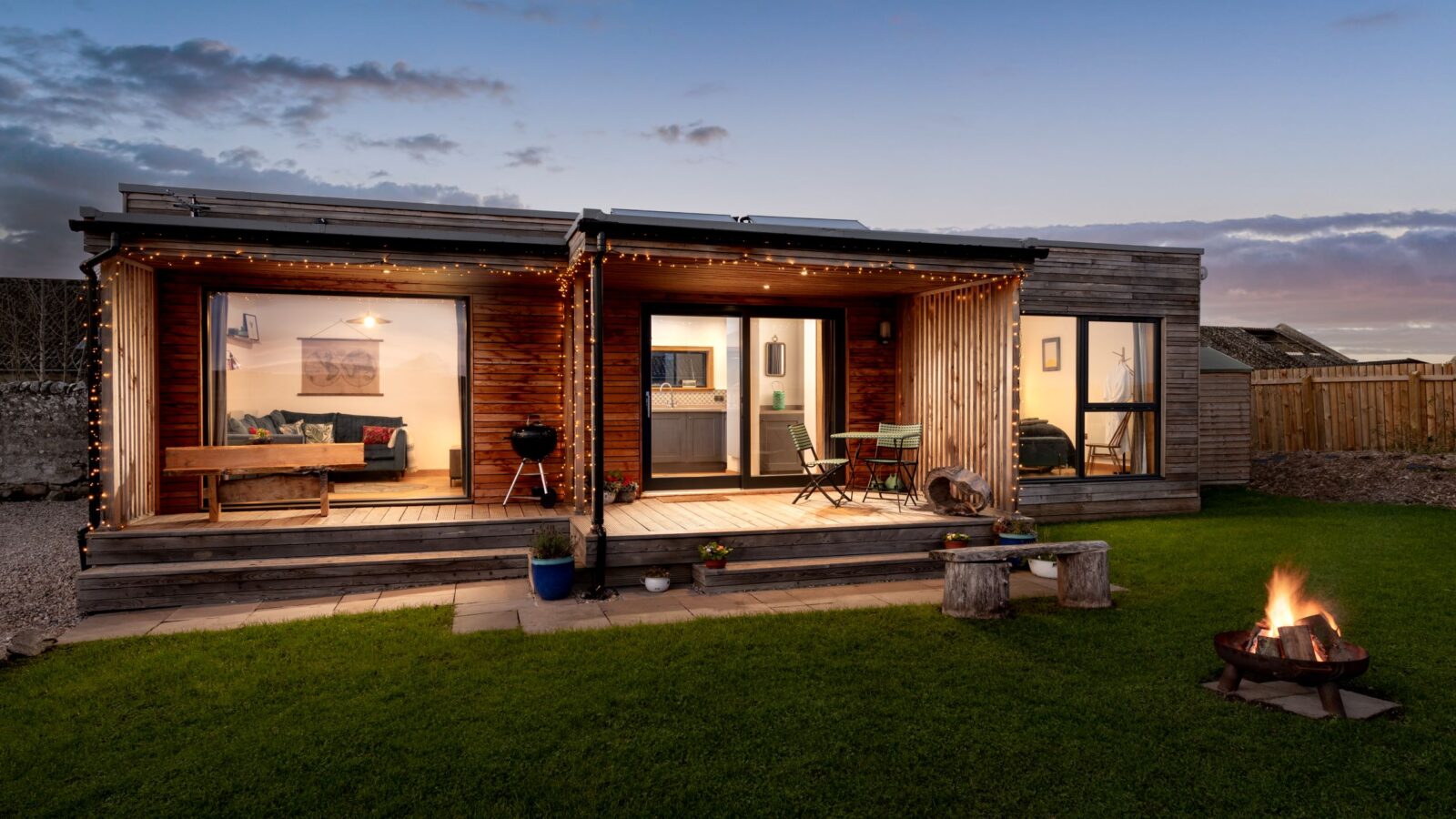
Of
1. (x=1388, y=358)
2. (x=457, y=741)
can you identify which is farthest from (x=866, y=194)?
(x=1388, y=358)

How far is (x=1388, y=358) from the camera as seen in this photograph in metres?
24.5

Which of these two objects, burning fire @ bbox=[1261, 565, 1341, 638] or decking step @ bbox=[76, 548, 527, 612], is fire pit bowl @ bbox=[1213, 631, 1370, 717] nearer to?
burning fire @ bbox=[1261, 565, 1341, 638]

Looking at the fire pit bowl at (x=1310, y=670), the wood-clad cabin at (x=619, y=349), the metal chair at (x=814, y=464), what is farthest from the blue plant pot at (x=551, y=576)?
the fire pit bowl at (x=1310, y=670)

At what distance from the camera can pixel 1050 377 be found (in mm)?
9719

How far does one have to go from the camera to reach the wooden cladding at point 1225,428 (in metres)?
11.3

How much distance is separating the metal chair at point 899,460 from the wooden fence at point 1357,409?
853cm

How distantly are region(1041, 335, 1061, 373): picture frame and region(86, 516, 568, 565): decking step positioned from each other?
6.42m

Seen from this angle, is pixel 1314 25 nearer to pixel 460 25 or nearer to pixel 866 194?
pixel 866 194

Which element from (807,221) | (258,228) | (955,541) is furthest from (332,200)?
Answer: (955,541)

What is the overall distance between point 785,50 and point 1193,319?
596 centimetres

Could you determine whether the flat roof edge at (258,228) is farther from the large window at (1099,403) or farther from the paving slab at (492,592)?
the large window at (1099,403)

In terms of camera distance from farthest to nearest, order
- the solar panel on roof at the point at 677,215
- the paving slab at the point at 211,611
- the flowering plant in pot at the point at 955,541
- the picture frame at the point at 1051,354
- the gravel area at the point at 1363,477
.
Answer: the gravel area at the point at 1363,477, the picture frame at the point at 1051,354, the solar panel on roof at the point at 677,215, the flowering plant in pot at the point at 955,541, the paving slab at the point at 211,611

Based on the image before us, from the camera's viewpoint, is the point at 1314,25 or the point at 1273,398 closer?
the point at 1314,25

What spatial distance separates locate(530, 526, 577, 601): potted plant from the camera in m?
5.54
